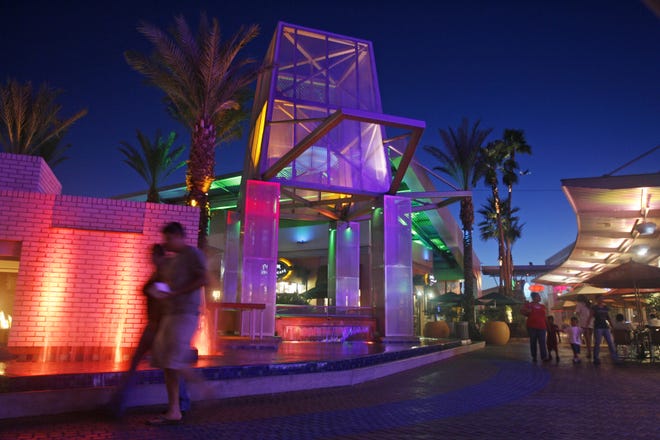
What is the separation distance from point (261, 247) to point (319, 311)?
440 cm

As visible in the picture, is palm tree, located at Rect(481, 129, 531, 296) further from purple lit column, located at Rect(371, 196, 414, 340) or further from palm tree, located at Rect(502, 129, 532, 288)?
purple lit column, located at Rect(371, 196, 414, 340)

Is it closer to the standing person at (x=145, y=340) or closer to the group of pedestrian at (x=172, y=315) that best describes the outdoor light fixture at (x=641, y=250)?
the group of pedestrian at (x=172, y=315)

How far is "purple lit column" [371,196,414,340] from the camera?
17625mm

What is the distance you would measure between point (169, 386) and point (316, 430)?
1.43 m

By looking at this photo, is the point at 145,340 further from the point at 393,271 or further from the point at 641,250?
the point at 641,250

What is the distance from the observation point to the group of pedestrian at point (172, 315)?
4.50 m

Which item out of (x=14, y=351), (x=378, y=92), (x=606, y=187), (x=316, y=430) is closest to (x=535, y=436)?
(x=316, y=430)

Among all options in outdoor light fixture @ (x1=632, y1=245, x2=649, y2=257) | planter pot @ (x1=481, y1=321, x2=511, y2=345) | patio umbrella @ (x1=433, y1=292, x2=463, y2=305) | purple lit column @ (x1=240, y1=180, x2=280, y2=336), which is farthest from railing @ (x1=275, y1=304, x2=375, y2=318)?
outdoor light fixture @ (x1=632, y1=245, x2=649, y2=257)

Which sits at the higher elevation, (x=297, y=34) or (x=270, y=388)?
(x=297, y=34)

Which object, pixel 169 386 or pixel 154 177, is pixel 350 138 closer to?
pixel 154 177

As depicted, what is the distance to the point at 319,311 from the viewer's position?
19.2m

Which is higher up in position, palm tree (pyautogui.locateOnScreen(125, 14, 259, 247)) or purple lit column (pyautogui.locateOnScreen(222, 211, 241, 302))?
palm tree (pyautogui.locateOnScreen(125, 14, 259, 247))

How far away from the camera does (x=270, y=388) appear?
651 centimetres

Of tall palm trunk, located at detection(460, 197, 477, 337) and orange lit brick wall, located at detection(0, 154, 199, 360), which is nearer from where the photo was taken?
orange lit brick wall, located at detection(0, 154, 199, 360)
